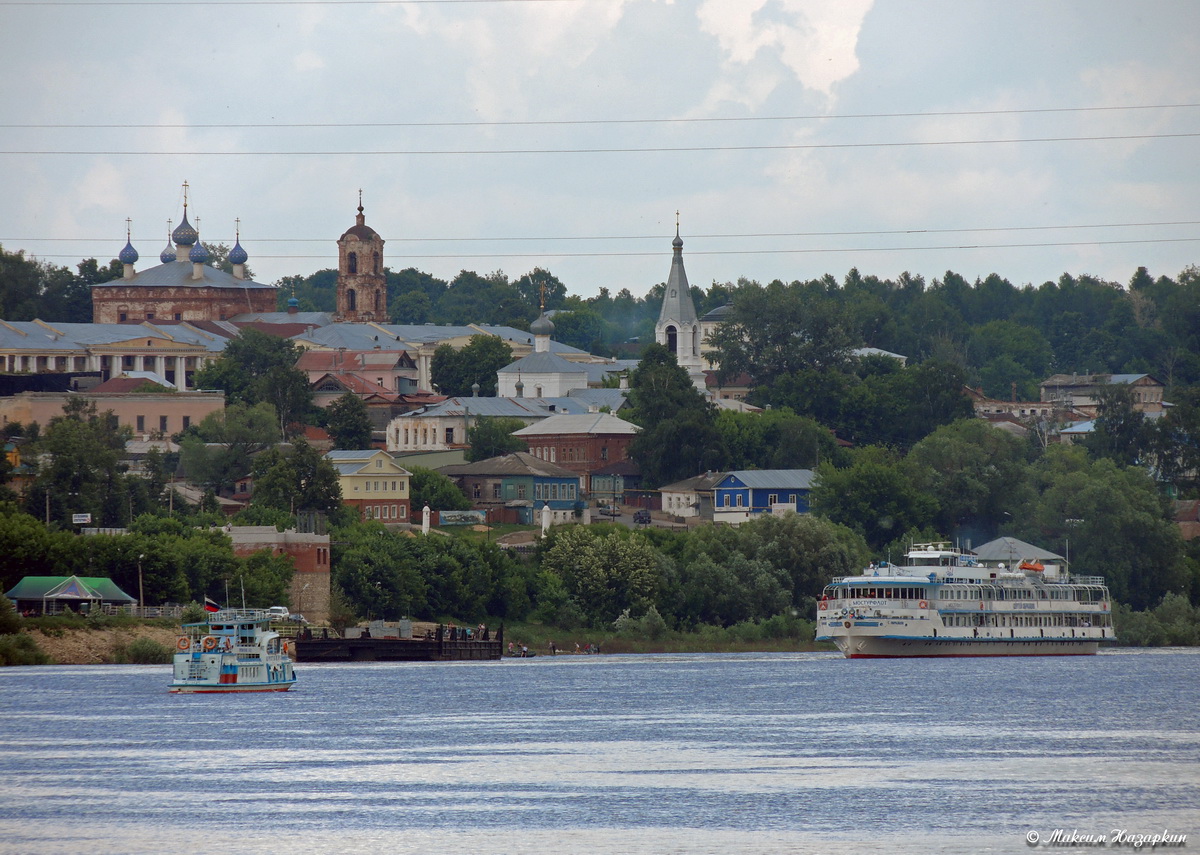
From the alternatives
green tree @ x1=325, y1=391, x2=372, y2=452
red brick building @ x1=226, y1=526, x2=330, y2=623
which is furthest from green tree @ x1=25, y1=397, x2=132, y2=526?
green tree @ x1=325, y1=391, x2=372, y2=452

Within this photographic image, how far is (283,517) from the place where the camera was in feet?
376

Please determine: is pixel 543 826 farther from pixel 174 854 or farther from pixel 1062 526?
pixel 1062 526

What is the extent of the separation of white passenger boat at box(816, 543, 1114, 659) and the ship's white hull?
46mm

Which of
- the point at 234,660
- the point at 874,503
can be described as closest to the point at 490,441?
the point at 874,503

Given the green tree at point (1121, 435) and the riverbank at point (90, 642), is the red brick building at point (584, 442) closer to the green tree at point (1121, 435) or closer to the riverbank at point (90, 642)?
the green tree at point (1121, 435)

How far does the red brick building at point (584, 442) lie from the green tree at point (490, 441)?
1434 millimetres

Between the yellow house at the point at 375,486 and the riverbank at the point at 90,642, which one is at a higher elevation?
the yellow house at the point at 375,486

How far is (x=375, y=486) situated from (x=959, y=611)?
40331 mm

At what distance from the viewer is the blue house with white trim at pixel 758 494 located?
14425 cm

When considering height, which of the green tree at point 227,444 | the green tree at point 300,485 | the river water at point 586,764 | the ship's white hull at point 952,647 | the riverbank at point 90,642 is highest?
the green tree at point 227,444

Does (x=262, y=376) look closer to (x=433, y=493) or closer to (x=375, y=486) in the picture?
(x=433, y=493)

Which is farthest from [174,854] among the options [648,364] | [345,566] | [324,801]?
[648,364]

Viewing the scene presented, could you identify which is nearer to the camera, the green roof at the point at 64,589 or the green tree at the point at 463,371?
the green roof at the point at 64,589

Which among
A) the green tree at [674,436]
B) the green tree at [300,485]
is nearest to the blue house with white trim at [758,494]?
the green tree at [674,436]
